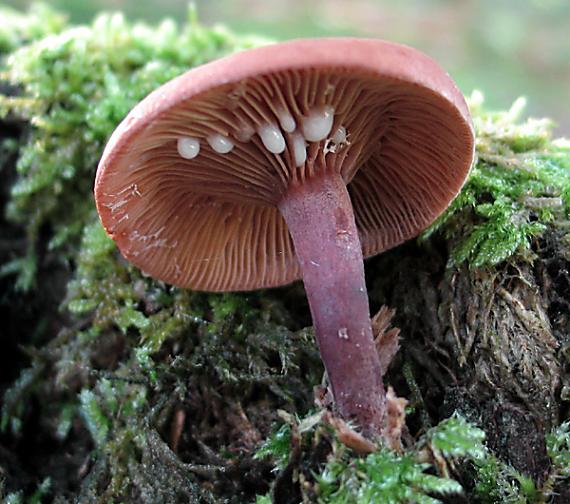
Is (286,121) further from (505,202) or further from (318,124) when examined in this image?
(505,202)

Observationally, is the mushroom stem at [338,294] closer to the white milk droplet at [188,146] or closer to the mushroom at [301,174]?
the mushroom at [301,174]

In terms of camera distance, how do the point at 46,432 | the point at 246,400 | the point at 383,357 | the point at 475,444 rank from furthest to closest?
the point at 46,432, the point at 246,400, the point at 383,357, the point at 475,444

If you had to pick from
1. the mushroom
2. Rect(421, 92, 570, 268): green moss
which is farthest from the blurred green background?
the mushroom

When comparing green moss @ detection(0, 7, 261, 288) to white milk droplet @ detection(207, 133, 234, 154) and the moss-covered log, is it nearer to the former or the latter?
the moss-covered log

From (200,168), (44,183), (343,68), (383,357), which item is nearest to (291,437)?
(383,357)

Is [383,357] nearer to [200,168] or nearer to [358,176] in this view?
[358,176]

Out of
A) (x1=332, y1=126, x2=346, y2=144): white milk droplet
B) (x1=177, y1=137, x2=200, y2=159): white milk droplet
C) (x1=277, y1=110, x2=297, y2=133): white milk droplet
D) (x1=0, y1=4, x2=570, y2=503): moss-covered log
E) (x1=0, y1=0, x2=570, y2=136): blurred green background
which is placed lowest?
(x1=0, y1=4, x2=570, y2=503): moss-covered log
